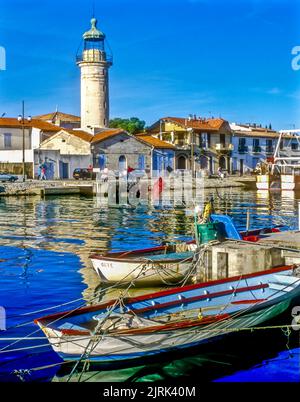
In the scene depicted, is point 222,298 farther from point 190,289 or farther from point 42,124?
point 42,124

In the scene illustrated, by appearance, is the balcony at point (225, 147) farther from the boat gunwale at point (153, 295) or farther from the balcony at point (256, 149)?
the boat gunwale at point (153, 295)

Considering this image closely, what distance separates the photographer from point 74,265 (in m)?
18.3

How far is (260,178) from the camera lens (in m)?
61.1

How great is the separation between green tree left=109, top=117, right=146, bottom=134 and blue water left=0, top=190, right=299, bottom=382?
127 ft

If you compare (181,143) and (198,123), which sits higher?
(198,123)

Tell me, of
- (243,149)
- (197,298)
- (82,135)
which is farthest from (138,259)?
(243,149)

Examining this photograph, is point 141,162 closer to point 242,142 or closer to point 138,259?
point 242,142

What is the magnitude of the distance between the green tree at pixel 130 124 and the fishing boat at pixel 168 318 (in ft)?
231

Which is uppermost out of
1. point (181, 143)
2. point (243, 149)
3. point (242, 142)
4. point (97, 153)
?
point (242, 142)

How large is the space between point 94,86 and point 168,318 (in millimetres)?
57715

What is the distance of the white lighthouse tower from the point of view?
65.9 m

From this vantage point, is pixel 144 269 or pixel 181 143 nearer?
pixel 144 269

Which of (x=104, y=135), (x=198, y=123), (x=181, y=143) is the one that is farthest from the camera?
(x=198, y=123)

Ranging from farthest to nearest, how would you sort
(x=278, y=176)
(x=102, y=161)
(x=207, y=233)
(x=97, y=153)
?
(x=278, y=176) → (x=102, y=161) → (x=97, y=153) → (x=207, y=233)
